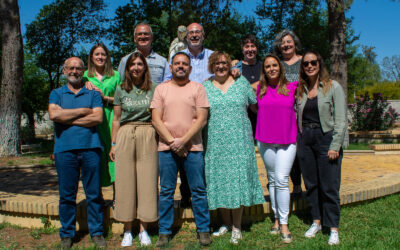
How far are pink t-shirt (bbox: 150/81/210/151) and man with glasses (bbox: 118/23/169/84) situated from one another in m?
0.75

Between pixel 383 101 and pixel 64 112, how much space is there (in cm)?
1500

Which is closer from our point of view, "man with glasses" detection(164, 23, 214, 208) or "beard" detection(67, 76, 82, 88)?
"beard" detection(67, 76, 82, 88)

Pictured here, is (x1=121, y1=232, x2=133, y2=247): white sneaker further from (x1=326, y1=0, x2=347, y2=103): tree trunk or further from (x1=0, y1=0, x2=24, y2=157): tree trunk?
(x1=326, y1=0, x2=347, y2=103): tree trunk

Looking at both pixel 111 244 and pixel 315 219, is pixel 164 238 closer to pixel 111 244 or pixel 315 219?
pixel 111 244

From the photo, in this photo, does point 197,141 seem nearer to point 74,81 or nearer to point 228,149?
point 228,149

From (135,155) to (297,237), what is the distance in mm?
2103

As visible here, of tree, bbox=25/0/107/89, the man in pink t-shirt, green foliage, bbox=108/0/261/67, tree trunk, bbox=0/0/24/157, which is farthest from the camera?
tree, bbox=25/0/107/89

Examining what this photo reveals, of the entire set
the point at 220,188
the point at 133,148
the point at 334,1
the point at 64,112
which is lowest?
the point at 220,188

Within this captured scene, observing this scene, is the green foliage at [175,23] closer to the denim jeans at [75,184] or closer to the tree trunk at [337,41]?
the tree trunk at [337,41]

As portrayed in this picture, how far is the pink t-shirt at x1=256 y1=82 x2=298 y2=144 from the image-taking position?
3.62 meters

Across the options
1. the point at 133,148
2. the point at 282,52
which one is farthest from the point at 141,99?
the point at 282,52

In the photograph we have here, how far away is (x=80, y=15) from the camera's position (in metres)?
21.1

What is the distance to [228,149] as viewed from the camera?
12.0 ft

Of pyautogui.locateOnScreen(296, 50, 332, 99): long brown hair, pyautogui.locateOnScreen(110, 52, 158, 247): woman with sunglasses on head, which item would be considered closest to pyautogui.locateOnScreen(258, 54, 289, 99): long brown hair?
pyautogui.locateOnScreen(296, 50, 332, 99): long brown hair
